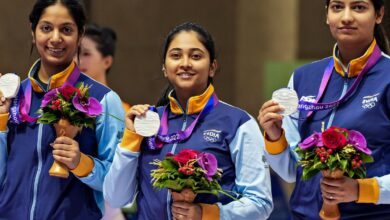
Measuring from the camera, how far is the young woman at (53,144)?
151 inches

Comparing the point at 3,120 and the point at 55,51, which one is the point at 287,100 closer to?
the point at 55,51

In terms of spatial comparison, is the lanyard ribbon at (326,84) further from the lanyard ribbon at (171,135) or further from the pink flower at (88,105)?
the pink flower at (88,105)

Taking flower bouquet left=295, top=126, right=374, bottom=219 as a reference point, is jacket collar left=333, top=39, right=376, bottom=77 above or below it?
above

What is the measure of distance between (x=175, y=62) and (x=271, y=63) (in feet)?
14.0

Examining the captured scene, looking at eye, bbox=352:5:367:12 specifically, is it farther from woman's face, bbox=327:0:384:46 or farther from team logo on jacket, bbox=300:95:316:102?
team logo on jacket, bbox=300:95:316:102

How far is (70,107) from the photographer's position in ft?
12.4

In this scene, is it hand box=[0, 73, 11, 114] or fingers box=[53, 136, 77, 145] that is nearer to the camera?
fingers box=[53, 136, 77, 145]

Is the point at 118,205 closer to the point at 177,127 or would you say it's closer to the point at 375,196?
the point at 177,127

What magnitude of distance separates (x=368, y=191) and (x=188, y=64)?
0.98 meters

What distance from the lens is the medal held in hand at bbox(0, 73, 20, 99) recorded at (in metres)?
3.91

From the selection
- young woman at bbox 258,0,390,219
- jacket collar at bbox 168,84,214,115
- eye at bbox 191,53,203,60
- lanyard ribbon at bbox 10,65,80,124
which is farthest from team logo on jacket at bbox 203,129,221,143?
lanyard ribbon at bbox 10,65,80,124

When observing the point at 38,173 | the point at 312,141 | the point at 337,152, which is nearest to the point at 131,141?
the point at 38,173

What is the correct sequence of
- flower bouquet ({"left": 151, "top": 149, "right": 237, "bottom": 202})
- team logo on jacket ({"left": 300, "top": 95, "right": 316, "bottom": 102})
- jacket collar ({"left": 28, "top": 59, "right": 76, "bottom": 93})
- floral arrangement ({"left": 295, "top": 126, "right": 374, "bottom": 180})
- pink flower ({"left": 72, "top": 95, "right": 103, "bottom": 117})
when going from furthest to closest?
1. jacket collar ({"left": 28, "top": 59, "right": 76, "bottom": 93})
2. pink flower ({"left": 72, "top": 95, "right": 103, "bottom": 117})
3. team logo on jacket ({"left": 300, "top": 95, "right": 316, "bottom": 102})
4. flower bouquet ({"left": 151, "top": 149, "right": 237, "bottom": 202})
5. floral arrangement ({"left": 295, "top": 126, "right": 374, "bottom": 180})

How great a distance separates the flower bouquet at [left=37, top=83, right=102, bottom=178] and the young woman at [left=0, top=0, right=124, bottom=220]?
48 mm
